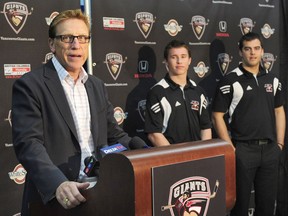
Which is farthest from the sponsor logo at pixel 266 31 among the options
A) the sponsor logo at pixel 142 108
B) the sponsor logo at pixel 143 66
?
the sponsor logo at pixel 142 108

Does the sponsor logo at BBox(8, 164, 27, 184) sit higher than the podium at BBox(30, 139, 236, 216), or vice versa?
the podium at BBox(30, 139, 236, 216)

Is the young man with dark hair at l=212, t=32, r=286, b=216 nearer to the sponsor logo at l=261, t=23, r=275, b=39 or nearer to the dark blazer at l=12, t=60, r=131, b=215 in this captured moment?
the sponsor logo at l=261, t=23, r=275, b=39

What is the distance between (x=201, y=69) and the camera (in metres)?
3.89

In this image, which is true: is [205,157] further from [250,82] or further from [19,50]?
[250,82]

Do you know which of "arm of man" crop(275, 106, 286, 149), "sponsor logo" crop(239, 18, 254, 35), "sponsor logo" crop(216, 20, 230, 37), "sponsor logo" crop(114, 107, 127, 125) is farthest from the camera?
"sponsor logo" crop(239, 18, 254, 35)

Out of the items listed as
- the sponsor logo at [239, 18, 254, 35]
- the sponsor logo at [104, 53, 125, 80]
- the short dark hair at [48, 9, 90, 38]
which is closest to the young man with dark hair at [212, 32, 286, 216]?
the sponsor logo at [239, 18, 254, 35]

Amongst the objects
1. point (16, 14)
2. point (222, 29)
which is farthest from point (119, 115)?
point (222, 29)

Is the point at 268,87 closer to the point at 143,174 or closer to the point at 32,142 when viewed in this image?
the point at 32,142

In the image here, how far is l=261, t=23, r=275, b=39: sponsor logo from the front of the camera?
428 centimetres

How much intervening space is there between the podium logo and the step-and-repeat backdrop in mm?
2033

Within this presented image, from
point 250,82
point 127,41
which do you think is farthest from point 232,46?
point 127,41

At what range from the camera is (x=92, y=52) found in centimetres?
325

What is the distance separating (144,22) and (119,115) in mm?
809

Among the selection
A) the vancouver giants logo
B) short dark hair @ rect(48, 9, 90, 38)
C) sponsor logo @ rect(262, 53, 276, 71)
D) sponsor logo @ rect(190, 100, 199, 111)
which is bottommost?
sponsor logo @ rect(190, 100, 199, 111)
